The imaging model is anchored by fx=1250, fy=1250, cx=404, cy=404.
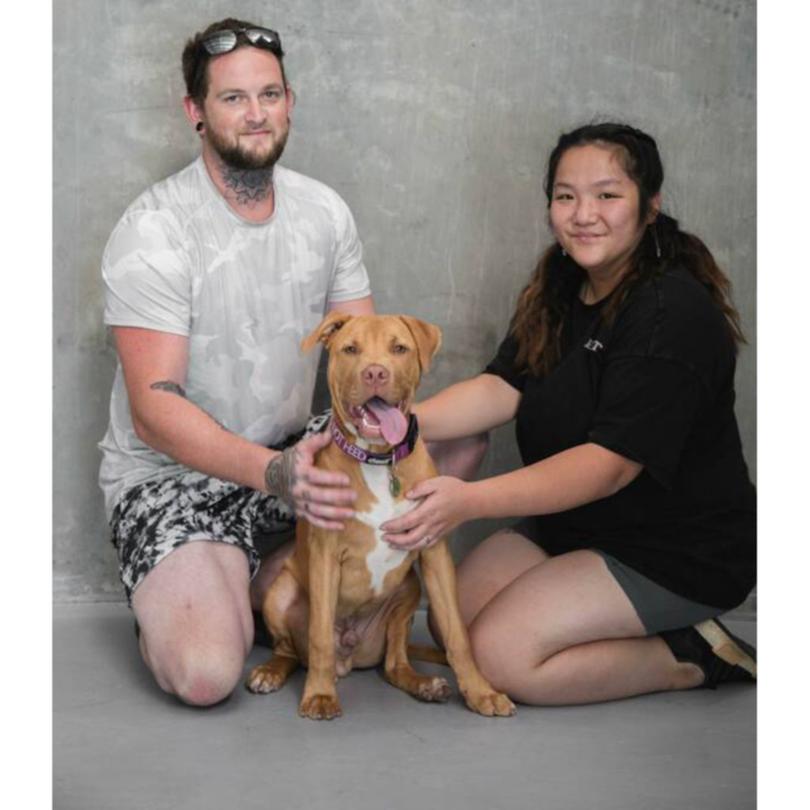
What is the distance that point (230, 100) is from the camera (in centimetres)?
303

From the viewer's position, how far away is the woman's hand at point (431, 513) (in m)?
2.60

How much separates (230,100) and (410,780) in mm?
1649

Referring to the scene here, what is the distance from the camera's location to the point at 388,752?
251 cm

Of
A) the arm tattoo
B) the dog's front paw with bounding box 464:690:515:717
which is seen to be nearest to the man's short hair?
the arm tattoo

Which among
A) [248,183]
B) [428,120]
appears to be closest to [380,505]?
[248,183]

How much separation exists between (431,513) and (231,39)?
4.17ft

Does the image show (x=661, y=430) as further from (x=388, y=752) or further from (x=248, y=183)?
(x=248, y=183)

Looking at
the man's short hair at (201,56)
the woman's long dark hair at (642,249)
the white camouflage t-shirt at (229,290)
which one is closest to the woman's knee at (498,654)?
the woman's long dark hair at (642,249)

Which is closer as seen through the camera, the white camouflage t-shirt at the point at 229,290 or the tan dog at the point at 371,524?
the tan dog at the point at 371,524

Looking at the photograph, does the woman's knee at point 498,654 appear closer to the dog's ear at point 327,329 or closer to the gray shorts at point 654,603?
the gray shorts at point 654,603

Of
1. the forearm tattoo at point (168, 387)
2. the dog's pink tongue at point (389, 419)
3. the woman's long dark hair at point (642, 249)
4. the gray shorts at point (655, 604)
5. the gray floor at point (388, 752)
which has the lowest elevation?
the gray floor at point (388, 752)

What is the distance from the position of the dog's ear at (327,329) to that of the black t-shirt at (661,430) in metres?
0.58

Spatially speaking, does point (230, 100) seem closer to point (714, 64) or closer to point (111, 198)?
point (111, 198)

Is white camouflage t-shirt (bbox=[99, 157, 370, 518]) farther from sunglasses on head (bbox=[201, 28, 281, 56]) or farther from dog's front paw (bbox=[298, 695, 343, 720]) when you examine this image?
dog's front paw (bbox=[298, 695, 343, 720])
